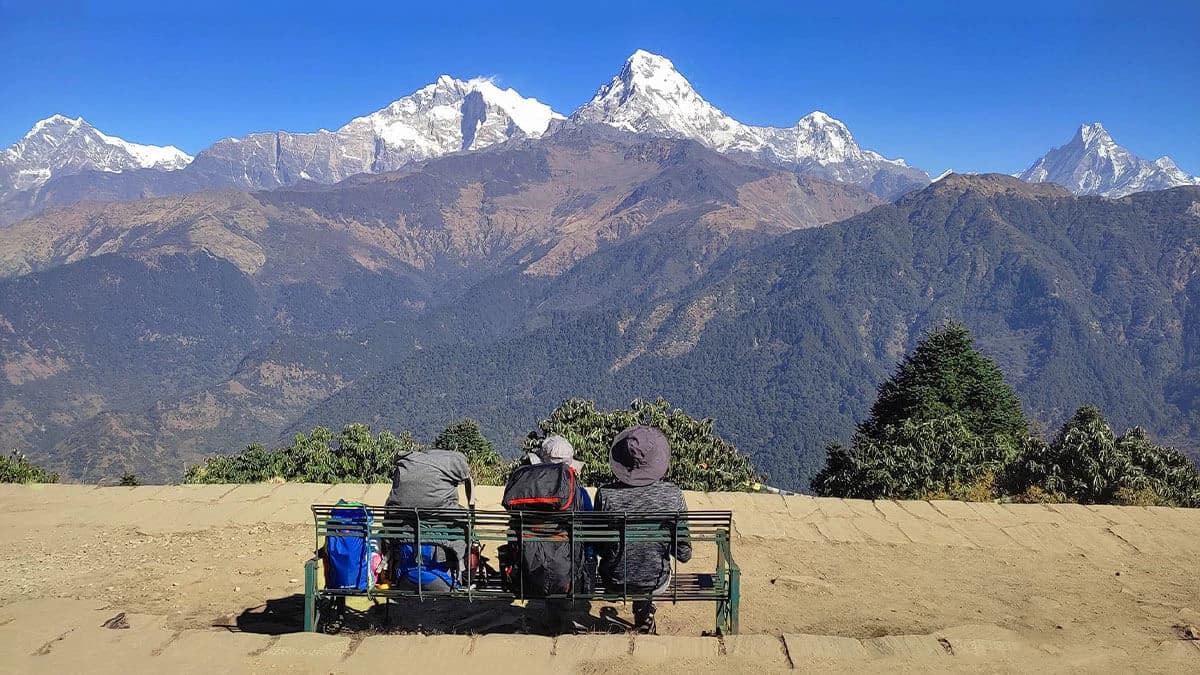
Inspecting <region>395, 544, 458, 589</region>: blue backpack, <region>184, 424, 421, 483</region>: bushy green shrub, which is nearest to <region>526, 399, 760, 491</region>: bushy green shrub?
<region>184, 424, 421, 483</region>: bushy green shrub

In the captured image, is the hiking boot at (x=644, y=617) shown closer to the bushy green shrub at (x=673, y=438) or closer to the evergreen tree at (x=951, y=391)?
the bushy green shrub at (x=673, y=438)

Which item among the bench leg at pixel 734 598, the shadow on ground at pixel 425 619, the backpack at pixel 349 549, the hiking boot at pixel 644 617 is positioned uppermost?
the backpack at pixel 349 549

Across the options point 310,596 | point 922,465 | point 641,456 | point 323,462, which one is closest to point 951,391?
point 922,465

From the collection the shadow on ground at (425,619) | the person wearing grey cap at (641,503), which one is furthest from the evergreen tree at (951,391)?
the person wearing grey cap at (641,503)

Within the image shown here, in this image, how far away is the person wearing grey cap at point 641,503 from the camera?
792cm

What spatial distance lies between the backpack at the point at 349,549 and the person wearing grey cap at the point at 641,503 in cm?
198

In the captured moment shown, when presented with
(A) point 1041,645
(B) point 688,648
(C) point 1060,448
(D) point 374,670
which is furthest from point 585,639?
(C) point 1060,448

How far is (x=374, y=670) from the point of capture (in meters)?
7.02

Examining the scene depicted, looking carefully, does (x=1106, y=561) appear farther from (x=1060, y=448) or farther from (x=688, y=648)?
(x=1060, y=448)

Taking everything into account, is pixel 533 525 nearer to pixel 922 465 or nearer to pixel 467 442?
pixel 922 465

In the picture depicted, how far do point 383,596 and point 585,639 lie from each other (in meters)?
1.81

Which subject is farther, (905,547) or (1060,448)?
(1060,448)

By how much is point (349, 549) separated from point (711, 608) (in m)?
3.77

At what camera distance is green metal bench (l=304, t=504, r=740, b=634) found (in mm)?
7781
